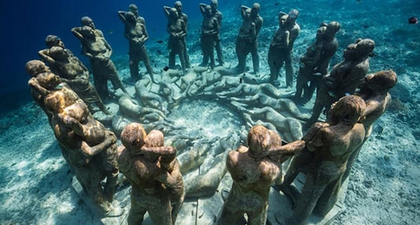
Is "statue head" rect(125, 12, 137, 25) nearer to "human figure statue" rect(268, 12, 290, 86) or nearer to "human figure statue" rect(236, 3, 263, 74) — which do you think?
"human figure statue" rect(236, 3, 263, 74)

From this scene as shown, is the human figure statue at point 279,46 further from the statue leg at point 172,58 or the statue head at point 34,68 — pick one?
the statue head at point 34,68

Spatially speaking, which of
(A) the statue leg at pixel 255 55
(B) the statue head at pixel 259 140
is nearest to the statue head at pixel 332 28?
(A) the statue leg at pixel 255 55

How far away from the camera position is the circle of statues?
345 cm

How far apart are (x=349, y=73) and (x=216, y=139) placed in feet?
14.2

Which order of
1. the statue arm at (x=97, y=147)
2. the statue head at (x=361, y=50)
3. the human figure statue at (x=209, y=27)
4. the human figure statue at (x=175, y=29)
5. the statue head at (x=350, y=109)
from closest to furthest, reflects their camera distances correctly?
the statue head at (x=350, y=109)
the statue arm at (x=97, y=147)
the statue head at (x=361, y=50)
the human figure statue at (x=175, y=29)
the human figure statue at (x=209, y=27)

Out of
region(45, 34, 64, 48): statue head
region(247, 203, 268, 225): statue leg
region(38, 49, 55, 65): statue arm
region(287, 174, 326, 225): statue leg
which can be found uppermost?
region(45, 34, 64, 48): statue head

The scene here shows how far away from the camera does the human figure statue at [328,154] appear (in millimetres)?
3741

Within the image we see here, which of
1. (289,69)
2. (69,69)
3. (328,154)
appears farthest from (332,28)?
(69,69)

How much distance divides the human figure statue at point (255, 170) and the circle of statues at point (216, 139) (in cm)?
2

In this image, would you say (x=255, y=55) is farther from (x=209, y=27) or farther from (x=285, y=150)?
(x=285, y=150)

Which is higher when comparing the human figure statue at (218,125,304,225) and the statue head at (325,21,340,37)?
the statue head at (325,21,340,37)

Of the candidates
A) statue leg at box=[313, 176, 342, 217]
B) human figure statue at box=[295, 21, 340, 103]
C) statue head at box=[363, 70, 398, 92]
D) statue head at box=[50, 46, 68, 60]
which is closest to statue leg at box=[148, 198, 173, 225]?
statue leg at box=[313, 176, 342, 217]

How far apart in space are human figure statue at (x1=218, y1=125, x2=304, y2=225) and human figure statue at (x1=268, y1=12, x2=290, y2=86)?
7.19m

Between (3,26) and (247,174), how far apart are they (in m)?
130
